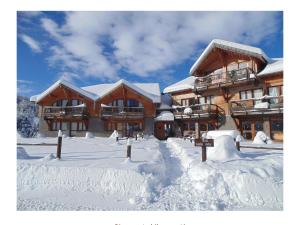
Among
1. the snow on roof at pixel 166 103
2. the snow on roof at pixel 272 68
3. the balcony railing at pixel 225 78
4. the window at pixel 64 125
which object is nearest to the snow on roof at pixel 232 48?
the snow on roof at pixel 272 68

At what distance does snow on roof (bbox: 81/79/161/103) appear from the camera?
27.2m

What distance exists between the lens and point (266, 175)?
280 inches

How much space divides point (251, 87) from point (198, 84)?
17.6 ft

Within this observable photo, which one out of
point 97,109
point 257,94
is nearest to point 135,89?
point 97,109

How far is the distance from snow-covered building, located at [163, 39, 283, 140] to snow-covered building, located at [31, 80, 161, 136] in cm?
421

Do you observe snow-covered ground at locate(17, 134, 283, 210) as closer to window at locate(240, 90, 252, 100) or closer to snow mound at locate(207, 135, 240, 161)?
snow mound at locate(207, 135, 240, 161)

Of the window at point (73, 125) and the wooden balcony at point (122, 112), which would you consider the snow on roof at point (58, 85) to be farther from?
the window at point (73, 125)

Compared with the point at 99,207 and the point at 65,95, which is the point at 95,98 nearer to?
the point at 65,95

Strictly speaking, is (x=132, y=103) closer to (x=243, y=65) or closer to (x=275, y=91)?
(x=243, y=65)

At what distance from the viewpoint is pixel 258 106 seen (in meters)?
19.5

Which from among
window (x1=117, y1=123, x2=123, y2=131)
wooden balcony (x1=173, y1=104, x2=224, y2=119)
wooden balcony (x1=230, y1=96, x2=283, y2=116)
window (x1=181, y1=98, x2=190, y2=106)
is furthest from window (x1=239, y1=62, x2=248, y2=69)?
window (x1=117, y1=123, x2=123, y2=131)

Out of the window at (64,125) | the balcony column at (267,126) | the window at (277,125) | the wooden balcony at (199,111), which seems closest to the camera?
the window at (277,125)

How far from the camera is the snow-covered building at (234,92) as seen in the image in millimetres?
19672
